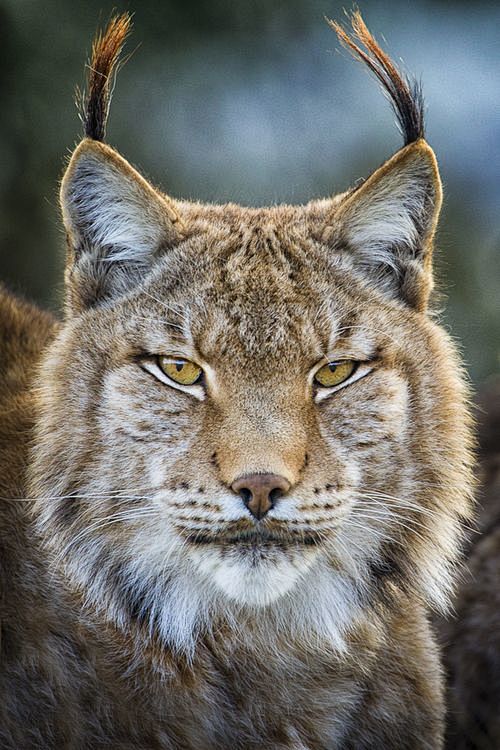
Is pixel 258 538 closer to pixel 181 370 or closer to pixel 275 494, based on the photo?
pixel 275 494

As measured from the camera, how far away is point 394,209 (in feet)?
11.8

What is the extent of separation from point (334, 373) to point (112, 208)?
3.10ft

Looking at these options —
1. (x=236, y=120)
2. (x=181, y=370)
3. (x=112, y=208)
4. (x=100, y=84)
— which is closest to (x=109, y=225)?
(x=112, y=208)

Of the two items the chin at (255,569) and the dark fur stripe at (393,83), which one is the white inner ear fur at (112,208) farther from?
the chin at (255,569)

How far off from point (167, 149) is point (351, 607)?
5629 millimetres

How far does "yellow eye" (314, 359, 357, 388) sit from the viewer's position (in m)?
3.34

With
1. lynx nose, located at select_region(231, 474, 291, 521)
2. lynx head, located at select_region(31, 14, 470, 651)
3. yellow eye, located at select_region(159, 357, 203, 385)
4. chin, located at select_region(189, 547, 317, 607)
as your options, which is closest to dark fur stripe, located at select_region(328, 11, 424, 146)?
lynx head, located at select_region(31, 14, 470, 651)

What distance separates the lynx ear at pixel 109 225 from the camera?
3.49 meters

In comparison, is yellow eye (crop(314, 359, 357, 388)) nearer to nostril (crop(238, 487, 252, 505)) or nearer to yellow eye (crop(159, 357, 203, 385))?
yellow eye (crop(159, 357, 203, 385))

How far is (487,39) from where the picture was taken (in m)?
7.91

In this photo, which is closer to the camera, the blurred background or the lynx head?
the lynx head

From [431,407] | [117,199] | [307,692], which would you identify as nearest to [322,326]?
[431,407]

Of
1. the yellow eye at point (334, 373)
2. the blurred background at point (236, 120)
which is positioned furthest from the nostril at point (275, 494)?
the blurred background at point (236, 120)

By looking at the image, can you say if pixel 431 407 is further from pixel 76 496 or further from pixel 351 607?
pixel 76 496
